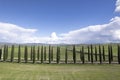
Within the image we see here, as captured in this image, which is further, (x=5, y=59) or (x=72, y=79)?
(x=5, y=59)

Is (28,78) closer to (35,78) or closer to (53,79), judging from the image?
(35,78)

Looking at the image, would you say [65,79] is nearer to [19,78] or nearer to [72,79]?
[72,79]

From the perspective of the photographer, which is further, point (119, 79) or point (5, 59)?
point (5, 59)

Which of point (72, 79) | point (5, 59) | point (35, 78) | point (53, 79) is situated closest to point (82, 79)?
point (72, 79)

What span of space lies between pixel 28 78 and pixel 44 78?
2.11 meters

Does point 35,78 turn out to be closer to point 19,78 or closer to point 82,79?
point 19,78

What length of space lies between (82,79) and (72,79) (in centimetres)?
130

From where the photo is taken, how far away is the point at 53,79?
27.0 metres

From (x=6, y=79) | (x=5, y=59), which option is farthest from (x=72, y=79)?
(x=5, y=59)

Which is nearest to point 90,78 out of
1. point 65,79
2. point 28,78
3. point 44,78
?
point 65,79

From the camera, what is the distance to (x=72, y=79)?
26.9 meters

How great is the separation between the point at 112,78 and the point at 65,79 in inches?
250

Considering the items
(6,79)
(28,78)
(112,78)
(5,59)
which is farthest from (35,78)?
(5,59)

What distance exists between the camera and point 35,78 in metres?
27.6
